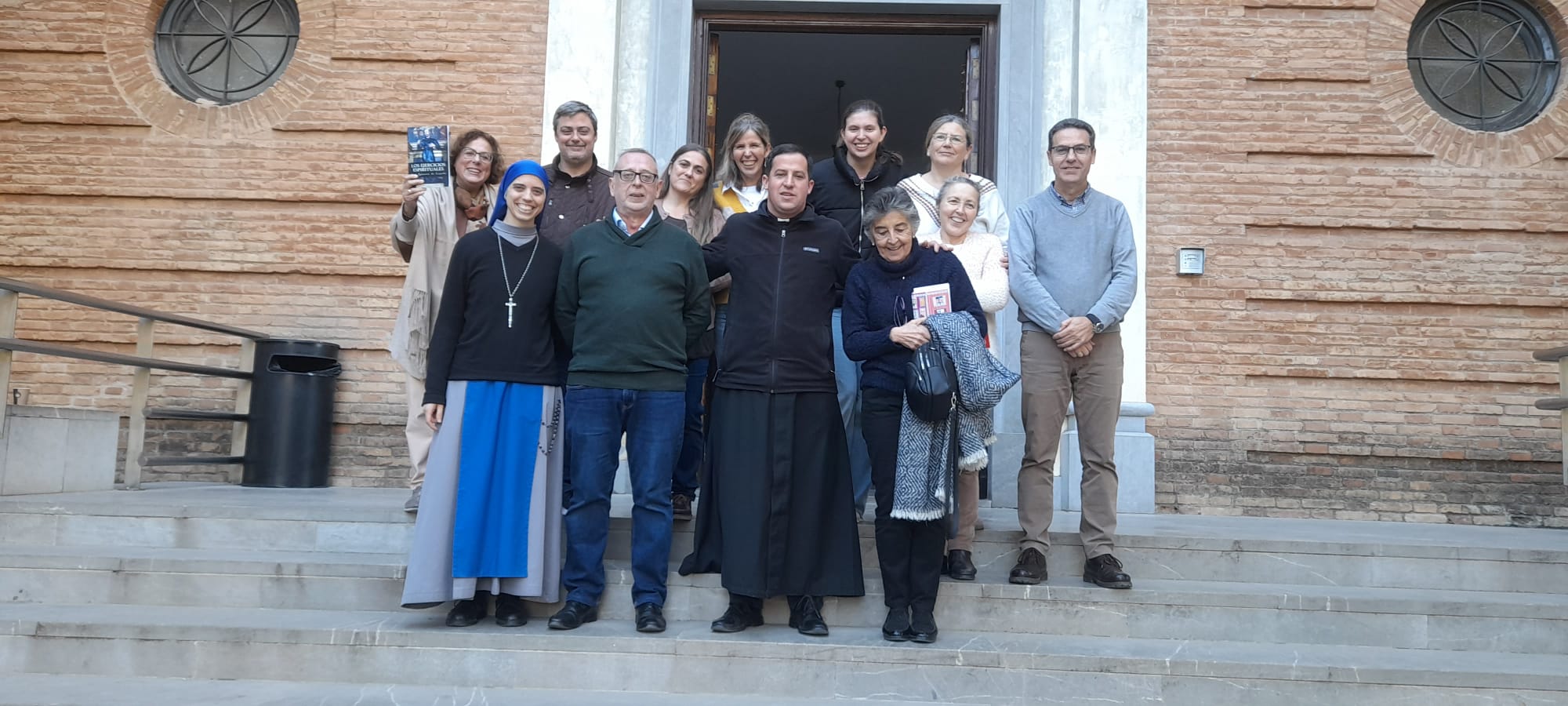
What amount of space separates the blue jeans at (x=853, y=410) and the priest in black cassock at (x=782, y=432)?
1.23 feet

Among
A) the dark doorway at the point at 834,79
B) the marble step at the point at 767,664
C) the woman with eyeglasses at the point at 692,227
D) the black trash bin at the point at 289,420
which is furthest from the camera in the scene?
the dark doorway at the point at 834,79

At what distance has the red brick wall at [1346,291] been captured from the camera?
23.0ft

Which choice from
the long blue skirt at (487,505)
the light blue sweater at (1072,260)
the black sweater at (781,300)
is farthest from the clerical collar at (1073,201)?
the long blue skirt at (487,505)

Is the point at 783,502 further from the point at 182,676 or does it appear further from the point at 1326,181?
the point at 1326,181

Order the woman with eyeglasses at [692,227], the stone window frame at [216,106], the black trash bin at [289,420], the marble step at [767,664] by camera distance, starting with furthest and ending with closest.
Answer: the stone window frame at [216,106] < the black trash bin at [289,420] < the woman with eyeglasses at [692,227] < the marble step at [767,664]

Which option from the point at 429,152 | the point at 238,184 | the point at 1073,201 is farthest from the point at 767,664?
the point at 238,184

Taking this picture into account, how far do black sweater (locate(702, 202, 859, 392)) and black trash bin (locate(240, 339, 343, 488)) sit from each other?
381 centimetres

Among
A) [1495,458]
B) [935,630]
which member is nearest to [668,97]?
[935,630]

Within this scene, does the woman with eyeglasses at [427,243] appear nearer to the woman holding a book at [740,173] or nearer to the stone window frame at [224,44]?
the woman holding a book at [740,173]

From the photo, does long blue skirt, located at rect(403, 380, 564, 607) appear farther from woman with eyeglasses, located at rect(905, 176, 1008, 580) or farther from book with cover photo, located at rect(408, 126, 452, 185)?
woman with eyeglasses, located at rect(905, 176, 1008, 580)

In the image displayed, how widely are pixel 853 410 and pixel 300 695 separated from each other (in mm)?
2397

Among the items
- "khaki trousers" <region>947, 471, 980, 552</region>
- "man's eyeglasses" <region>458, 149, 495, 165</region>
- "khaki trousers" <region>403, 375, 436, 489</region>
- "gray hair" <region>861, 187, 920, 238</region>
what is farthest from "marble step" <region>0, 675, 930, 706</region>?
"man's eyeglasses" <region>458, 149, 495, 165</region>

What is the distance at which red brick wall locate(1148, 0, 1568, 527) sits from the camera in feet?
23.0

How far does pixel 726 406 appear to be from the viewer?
4332mm
